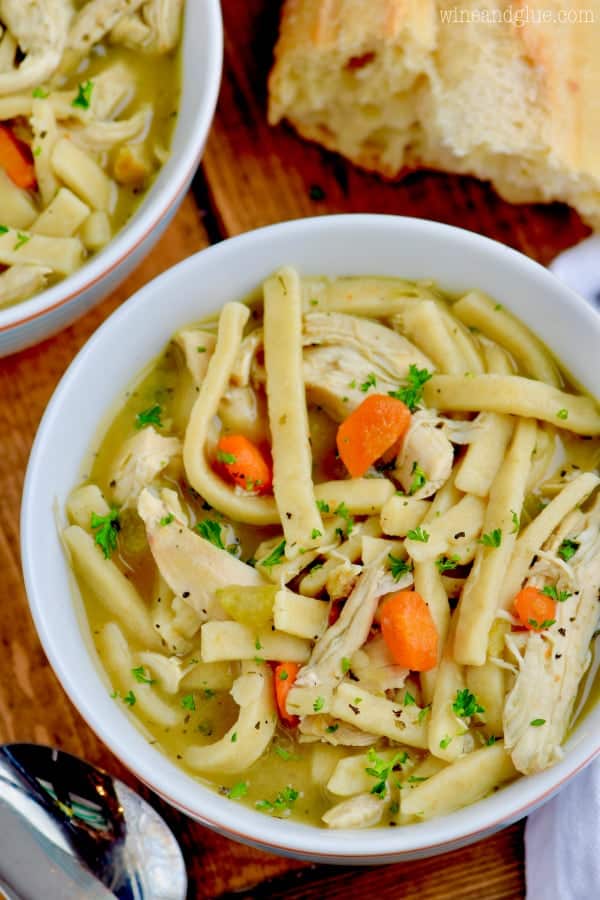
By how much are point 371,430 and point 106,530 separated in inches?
26.0

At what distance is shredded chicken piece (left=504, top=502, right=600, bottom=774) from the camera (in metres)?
2.62

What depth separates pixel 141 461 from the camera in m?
2.85

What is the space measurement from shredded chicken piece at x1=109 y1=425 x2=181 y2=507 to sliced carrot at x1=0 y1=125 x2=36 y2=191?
72cm

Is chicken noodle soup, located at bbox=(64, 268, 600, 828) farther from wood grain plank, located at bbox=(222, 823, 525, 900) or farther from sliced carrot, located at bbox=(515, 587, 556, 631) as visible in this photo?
wood grain plank, located at bbox=(222, 823, 525, 900)

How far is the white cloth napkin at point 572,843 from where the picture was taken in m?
3.01

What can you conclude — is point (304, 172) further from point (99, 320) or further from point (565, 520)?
point (565, 520)

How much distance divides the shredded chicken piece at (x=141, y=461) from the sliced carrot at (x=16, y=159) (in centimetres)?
72

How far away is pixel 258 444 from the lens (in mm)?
2953

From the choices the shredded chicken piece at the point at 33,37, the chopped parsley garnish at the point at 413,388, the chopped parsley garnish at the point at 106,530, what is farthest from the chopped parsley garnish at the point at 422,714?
the shredded chicken piece at the point at 33,37

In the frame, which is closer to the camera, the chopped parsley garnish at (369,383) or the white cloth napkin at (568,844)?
the chopped parsley garnish at (369,383)

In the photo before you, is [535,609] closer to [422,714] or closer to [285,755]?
[422,714]

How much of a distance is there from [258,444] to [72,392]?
454mm

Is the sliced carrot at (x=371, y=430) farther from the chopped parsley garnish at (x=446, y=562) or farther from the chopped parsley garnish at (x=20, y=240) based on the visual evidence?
the chopped parsley garnish at (x=20, y=240)

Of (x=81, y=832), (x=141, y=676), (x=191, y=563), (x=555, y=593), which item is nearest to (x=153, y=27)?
(x=191, y=563)
